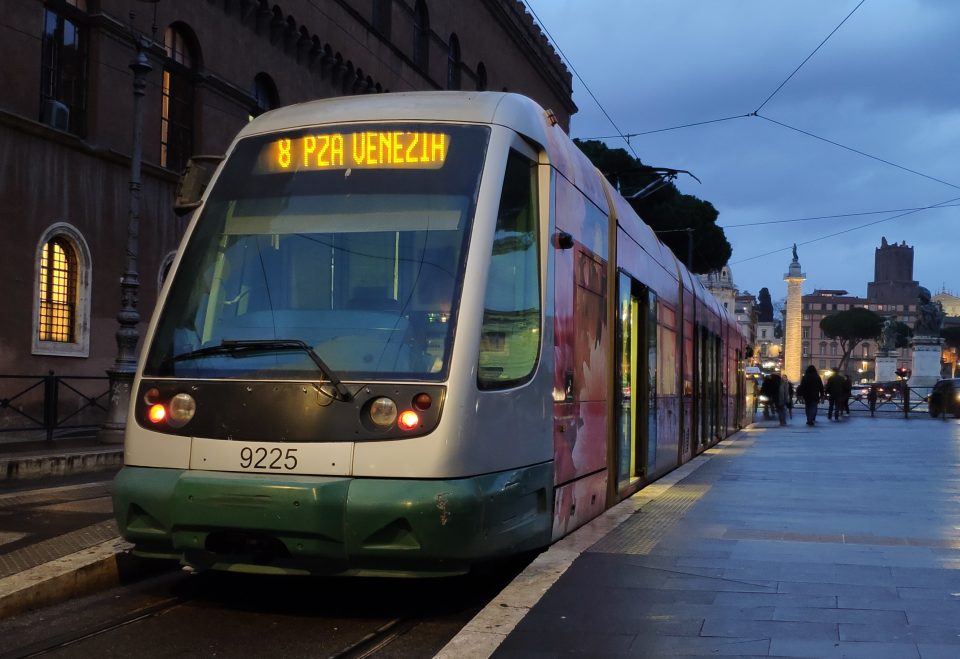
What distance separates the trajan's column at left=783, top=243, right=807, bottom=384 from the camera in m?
94.8

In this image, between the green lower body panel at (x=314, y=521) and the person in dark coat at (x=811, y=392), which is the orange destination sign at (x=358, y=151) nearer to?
the green lower body panel at (x=314, y=521)

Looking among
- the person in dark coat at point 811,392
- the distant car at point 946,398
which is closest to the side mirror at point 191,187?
the person in dark coat at point 811,392

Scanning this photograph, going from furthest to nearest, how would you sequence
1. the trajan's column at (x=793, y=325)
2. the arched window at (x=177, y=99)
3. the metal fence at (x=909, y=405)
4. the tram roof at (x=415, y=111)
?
the trajan's column at (x=793, y=325), the metal fence at (x=909, y=405), the arched window at (x=177, y=99), the tram roof at (x=415, y=111)

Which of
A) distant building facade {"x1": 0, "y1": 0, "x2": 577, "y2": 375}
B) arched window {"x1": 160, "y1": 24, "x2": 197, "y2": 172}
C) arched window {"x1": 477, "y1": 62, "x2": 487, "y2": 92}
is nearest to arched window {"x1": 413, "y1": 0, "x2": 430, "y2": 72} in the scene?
arched window {"x1": 477, "y1": 62, "x2": 487, "y2": 92}

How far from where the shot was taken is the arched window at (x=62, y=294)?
19047 millimetres

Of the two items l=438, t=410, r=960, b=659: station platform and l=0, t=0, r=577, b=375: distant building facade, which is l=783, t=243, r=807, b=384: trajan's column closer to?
l=0, t=0, r=577, b=375: distant building facade

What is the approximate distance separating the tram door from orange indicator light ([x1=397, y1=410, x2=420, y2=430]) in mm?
3773

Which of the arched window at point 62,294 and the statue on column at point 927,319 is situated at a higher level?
the statue on column at point 927,319

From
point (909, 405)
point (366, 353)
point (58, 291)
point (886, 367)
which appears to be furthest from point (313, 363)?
point (886, 367)

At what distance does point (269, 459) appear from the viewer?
18.0 ft

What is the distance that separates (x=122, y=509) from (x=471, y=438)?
1.83 metres

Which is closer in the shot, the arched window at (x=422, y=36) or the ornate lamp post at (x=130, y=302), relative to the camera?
the ornate lamp post at (x=130, y=302)

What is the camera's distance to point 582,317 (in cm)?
752

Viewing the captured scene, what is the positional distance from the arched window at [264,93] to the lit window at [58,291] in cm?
733
